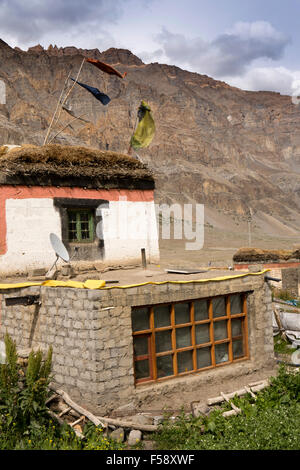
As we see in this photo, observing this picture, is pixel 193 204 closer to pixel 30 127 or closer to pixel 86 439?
pixel 30 127

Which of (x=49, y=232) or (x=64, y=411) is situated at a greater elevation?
(x=49, y=232)

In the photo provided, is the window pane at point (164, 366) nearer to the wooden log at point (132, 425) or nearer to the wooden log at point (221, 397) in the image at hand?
the wooden log at point (221, 397)

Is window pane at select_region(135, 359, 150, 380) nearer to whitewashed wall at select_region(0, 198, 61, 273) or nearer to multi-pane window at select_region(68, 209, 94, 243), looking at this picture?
whitewashed wall at select_region(0, 198, 61, 273)

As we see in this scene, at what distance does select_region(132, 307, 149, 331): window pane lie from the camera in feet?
30.4

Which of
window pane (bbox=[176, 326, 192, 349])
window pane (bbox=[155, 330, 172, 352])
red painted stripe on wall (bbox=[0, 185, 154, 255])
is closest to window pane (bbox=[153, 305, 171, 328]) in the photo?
window pane (bbox=[155, 330, 172, 352])

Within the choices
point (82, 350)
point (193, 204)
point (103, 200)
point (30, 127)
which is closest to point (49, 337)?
point (82, 350)

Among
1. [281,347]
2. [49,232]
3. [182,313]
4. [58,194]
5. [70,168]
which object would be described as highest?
[70,168]

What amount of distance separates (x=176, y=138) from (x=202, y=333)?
123677mm

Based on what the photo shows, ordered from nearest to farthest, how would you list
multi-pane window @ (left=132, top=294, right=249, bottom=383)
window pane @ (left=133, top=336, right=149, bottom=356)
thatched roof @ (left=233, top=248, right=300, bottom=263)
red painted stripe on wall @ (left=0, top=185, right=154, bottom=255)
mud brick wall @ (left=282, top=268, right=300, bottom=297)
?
window pane @ (left=133, top=336, right=149, bottom=356), multi-pane window @ (left=132, top=294, right=249, bottom=383), red painted stripe on wall @ (left=0, top=185, right=154, bottom=255), mud brick wall @ (left=282, top=268, right=300, bottom=297), thatched roof @ (left=233, top=248, right=300, bottom=263)

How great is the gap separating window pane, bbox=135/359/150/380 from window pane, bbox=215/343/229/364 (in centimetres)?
198

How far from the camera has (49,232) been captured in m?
13.1

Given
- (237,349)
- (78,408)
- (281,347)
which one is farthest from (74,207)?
(281,347)

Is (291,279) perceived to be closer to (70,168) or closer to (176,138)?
(70,168)

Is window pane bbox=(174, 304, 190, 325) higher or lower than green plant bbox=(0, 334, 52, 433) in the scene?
higher
